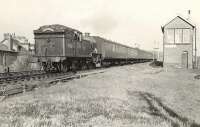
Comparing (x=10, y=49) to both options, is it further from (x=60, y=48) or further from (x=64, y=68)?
(x=60, y=48)

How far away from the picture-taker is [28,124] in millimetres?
7734

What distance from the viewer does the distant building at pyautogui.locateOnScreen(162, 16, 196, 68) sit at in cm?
4441

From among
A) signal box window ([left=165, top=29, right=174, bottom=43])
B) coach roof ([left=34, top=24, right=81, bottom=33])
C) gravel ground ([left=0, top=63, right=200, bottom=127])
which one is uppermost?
signal box window ([left=165, top=29, right=174, bottom=43])

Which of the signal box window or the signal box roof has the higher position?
the signal box roof

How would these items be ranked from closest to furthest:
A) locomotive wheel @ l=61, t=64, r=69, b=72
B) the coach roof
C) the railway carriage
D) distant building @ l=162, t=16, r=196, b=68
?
1. the railway carriage
2. the coach roof
3. locomotive wheel @ l=61, t=64, r=69, b=72
4. distant building @ l=162, t=16, r=196, b=68

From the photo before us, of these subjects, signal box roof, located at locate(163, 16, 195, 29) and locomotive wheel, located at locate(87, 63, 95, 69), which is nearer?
locomotive wheel, located at locate(87, 63, 95, 69)

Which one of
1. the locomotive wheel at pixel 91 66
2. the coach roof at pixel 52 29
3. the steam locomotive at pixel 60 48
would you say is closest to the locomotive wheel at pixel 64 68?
the steam locomotive at pixel 60 48

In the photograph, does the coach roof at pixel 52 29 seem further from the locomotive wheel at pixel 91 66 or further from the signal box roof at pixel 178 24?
the signal box roof at pixel 178 24

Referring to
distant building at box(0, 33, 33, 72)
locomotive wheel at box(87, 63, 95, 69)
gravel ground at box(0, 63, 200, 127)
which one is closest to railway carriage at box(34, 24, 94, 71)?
locomotive wheel at box(87, 63, 95, 69)

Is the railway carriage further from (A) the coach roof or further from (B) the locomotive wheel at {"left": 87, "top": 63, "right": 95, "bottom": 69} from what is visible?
(B) the locomotive wheel at {"left": 87, "top": 63, "right": 95, "bottom": 69}

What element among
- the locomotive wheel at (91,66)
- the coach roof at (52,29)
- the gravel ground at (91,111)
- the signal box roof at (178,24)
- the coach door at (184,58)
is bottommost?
the gravel ground at (91,111)

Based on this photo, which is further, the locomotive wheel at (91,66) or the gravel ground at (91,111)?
the locomotive wheel at (91,66)

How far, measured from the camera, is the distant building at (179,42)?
44406 mm

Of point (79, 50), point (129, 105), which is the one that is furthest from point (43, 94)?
point (79, 50)
